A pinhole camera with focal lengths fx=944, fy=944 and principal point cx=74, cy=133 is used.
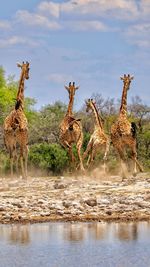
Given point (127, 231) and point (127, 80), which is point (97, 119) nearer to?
point (127, 80)

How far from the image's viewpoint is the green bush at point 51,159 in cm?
3622

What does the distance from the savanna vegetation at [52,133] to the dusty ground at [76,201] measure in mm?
Result: 6382

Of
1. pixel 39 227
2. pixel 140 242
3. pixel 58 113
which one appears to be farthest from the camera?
pixel 58 113

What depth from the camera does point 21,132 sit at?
31.7 metres

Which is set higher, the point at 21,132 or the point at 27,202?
the point at 21,132

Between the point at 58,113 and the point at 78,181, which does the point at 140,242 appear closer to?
the point at 78,181

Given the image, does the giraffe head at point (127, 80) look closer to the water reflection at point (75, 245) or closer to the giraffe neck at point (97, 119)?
the giraffe neck at point (97, 119)

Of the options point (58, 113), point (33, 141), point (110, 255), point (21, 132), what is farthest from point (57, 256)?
point (58, 113)

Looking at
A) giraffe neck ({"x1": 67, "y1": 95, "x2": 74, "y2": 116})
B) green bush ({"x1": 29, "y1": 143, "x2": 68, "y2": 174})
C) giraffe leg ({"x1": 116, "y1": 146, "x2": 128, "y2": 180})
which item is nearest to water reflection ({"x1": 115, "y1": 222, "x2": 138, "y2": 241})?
giraffe leg ({"x1": 116, "y1": 146, "x2": 128, "y2": 180})

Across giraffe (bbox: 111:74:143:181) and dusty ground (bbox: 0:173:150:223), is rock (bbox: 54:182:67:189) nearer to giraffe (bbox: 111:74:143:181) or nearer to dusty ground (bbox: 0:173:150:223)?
dusty ground (bbox: 0:173:150:223)

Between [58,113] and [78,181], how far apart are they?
3216 cm

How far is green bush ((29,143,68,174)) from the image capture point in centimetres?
3622

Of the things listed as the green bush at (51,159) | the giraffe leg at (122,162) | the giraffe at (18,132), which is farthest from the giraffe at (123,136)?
the green bush at (51,159)

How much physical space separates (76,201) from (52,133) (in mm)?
23267
